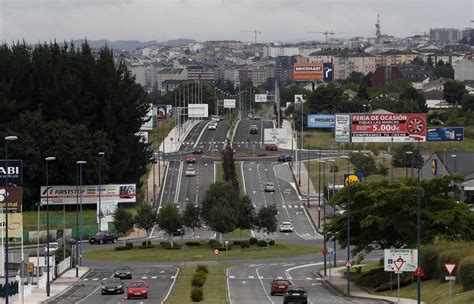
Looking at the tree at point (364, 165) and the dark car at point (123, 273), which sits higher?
the tree at point (364, 165)

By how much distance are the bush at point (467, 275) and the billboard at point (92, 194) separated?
253 ft

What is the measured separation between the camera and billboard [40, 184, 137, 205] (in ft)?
471

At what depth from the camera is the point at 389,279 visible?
81812 mm

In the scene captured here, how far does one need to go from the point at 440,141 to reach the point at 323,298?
119 m

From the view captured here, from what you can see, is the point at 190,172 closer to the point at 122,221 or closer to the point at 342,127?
the point at 342,127

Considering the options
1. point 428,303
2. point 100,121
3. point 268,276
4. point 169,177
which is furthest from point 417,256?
point 169,177

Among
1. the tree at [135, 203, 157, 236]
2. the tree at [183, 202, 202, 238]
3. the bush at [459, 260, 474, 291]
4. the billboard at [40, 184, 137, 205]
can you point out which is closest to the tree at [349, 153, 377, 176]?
the billboard at [40, 184, 137, 205]

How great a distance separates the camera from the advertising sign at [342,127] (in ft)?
615

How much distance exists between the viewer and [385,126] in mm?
185250

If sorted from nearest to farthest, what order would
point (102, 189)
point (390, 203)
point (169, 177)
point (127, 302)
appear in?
point (127, 302)
point (390, 203)
point (102, 189)
point (169, 177)

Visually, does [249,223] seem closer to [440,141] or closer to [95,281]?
[95,281]

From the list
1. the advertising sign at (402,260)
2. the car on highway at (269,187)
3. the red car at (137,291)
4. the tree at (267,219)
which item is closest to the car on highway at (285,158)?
the car on highway at (269,187)

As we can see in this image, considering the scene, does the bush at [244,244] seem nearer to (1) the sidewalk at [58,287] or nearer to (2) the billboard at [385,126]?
(1) the sidewalk at [58,287]

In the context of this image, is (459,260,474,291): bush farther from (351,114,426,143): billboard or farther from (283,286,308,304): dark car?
(351,114,426,143): billboard
